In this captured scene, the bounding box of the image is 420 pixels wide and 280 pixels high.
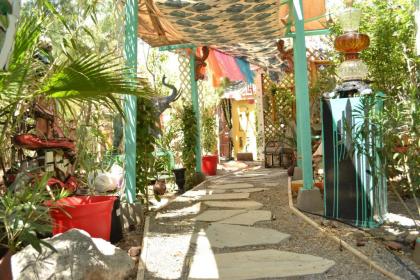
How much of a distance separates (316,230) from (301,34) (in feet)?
6.80

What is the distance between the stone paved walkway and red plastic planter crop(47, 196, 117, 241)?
0.35m

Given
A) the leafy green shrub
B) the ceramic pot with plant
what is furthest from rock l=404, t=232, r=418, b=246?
the leafy green shrub

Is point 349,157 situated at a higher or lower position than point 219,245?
higher

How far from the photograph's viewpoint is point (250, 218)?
3.62 meters

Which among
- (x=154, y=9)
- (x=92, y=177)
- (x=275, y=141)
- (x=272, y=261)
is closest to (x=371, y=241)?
(x=272, y=261)

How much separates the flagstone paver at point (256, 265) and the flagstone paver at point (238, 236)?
0.24 m

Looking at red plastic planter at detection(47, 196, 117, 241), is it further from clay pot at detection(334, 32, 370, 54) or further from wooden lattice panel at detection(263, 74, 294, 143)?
wooden lattice panel at detection(263, 74, 294, 143)

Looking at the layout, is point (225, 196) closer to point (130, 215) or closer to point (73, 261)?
point (130, 215)

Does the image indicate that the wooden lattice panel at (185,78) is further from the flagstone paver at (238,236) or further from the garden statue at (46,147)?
the flagstone paver at (238,236)

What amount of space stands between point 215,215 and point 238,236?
82 cm

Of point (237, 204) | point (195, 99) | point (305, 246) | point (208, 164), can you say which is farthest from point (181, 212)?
point (208, 164)

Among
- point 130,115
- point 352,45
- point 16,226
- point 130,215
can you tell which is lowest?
point 130,215

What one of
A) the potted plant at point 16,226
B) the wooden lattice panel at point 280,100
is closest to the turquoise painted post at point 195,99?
the wooden lattice panel at point 280,100

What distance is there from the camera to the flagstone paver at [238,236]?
2832mm
